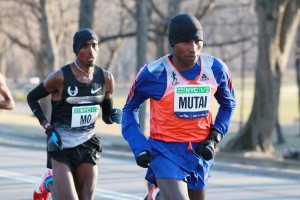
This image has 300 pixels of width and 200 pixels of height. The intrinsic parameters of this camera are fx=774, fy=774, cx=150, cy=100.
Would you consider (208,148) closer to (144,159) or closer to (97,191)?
(144,159)

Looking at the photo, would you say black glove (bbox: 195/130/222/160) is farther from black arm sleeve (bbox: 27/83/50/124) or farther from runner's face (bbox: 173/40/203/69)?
black arm sleeve (bbox: 27/83/50/124)

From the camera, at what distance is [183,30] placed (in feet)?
18.7

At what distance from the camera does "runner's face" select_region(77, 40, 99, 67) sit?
24.2ft

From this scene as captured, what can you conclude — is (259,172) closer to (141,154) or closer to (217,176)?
(217,176)

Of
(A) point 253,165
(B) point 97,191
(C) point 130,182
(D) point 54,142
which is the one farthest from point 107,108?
A: (A) point 253,165

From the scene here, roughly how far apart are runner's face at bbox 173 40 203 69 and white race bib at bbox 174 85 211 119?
Answer: 0.74ft

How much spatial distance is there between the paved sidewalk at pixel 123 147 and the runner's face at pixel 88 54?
7639 mm

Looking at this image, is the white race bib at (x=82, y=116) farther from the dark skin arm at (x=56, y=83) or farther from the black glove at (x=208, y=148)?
the black glove at (x=208, y=148)

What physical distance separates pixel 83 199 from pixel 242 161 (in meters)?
11.5

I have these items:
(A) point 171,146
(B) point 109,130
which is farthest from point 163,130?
(B) point 109,130

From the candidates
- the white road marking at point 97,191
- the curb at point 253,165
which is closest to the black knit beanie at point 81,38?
the white road marking at point 97,191

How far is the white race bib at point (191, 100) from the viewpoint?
5.88 metres

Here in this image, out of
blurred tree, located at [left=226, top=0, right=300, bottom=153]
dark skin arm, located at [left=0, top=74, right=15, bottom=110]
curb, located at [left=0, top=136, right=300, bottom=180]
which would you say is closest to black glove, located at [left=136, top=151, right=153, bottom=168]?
dark skin arm, located at [left=0, top=74, right=15, bottom=110]

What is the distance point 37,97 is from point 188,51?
2431 mm
